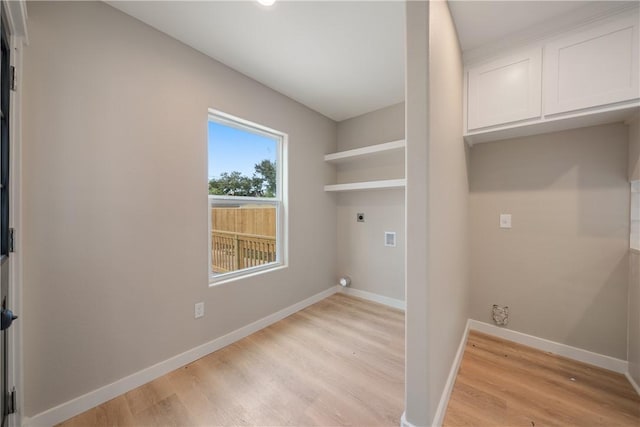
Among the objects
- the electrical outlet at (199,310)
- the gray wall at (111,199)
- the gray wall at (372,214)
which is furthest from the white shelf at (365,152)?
the electrical outlet at (199,310)

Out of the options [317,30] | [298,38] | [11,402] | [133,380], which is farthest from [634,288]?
[11,402]

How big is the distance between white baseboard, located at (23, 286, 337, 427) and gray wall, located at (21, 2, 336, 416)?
0.04 meters

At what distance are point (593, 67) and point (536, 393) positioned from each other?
7.05 feet

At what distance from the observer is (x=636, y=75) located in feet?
4.56

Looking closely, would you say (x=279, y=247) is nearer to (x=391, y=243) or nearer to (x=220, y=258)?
(x=220, y=258)

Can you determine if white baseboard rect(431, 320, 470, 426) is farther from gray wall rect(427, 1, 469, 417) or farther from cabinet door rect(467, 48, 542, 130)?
cabinet door rect(467, 48, 542, 130)

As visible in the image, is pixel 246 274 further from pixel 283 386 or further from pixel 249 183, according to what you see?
pixel 283 386

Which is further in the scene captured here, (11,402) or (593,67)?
(593,67)

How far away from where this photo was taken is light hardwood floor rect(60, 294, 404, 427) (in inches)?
54.5

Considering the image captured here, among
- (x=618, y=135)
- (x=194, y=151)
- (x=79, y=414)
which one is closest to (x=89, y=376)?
(x=79, y=414)

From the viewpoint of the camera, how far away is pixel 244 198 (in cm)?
240

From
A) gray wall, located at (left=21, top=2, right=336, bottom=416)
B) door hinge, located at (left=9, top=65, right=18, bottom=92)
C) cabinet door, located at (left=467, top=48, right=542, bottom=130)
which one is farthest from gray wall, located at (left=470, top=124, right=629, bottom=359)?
door hinge, located at (left=9, top=65, right=18, bottom=92)

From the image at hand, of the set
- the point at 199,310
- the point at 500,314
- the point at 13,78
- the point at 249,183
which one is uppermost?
the point at 13,78

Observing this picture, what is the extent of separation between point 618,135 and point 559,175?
0.40m
